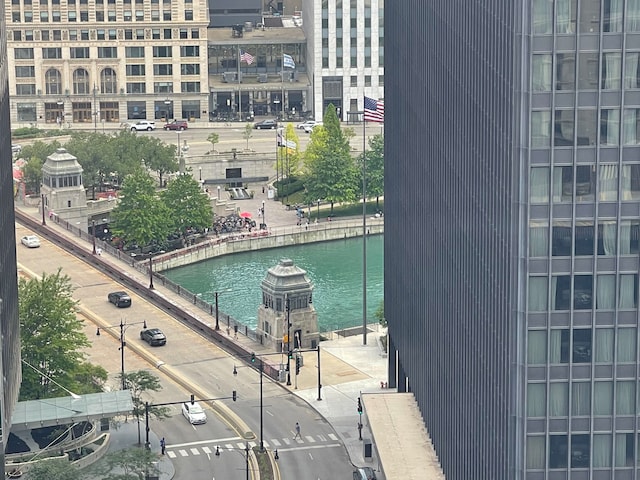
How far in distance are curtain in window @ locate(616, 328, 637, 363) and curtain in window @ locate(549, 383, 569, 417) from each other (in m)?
3.22

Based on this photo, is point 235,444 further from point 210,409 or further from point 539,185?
point 539,185

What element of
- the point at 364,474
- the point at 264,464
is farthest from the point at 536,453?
the point at 264,464

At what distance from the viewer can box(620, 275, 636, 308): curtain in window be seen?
306 ft

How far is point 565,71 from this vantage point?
9031 cm

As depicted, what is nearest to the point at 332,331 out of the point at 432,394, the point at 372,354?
the point at 372,354

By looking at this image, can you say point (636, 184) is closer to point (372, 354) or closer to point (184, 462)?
point (184, 462)

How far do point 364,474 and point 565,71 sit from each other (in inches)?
2296

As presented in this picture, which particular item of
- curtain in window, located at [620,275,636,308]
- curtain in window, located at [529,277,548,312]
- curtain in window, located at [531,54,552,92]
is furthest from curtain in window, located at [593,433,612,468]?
curtain in window, located at [531,54,552,92]

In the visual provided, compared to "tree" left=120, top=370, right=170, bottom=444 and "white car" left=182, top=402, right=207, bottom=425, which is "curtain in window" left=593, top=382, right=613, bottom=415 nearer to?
"tree" left=120, top=370, right=170, bottom=444

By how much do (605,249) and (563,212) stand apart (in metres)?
3.00

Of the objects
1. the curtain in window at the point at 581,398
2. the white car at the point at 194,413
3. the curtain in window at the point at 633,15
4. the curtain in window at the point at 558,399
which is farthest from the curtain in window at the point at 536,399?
the white car at the point at 194,413

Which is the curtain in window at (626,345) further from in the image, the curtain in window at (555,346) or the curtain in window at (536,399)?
the curtain in window at (536,399)

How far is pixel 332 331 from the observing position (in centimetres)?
19325

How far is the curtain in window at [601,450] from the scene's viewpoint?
94938 mm
